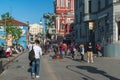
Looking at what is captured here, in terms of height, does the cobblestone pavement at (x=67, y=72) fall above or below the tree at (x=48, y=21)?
below

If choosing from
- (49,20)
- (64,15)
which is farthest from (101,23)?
(49,20)

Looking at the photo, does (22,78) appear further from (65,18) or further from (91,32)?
(65,18)

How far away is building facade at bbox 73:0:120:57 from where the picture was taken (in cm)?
4753

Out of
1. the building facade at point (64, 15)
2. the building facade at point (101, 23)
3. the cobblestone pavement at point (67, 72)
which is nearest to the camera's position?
the cobblestone pavement at point (67, 72)

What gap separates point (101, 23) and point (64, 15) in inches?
2167

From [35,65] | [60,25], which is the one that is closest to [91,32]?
[35,65]

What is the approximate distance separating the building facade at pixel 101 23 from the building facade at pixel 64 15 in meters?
32.7

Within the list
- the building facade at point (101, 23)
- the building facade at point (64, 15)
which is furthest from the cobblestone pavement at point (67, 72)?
the building facade at point (64, 15)

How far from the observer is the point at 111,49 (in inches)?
1738

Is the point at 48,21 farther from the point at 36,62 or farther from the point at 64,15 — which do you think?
the point at 36,62

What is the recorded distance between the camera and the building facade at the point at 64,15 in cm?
10818

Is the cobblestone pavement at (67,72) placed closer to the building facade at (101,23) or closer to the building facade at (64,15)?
the building facade at (101,23)

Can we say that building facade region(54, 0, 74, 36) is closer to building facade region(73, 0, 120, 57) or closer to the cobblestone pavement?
building facade region(73, 0, 120, 57)

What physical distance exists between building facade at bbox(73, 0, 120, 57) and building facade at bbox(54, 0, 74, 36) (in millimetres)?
32720
